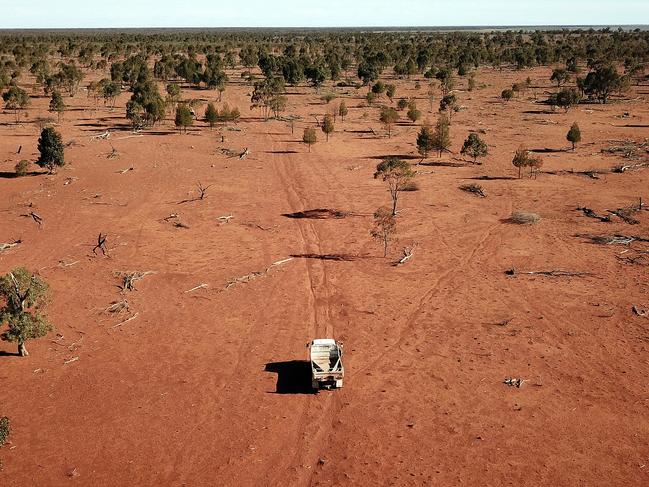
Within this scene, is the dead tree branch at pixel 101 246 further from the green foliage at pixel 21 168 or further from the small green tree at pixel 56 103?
the small green tree at pixel 56 103

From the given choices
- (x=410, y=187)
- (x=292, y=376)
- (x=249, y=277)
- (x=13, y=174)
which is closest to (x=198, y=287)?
(x=249, y=277)

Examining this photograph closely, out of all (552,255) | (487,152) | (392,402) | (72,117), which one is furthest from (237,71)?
(392,402)

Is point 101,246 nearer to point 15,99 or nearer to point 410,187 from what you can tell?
point 410,187

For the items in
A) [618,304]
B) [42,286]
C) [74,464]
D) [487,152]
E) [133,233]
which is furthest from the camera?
[487,152]

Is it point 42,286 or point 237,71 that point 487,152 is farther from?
point 237,71

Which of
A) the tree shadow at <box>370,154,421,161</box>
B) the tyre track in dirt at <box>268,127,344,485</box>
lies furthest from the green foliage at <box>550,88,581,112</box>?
the tyre track in dirt at <box>268,127,344,485</box>
